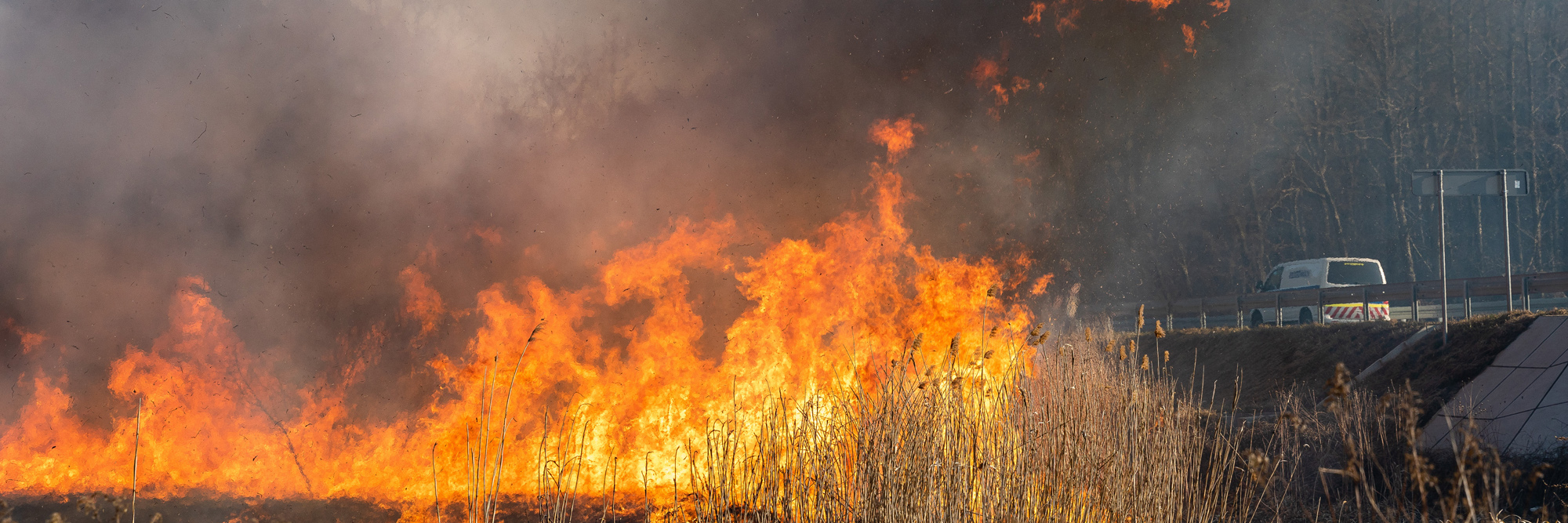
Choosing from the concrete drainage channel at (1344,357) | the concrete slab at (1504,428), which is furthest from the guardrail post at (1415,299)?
the concrete slab at (1504,428)

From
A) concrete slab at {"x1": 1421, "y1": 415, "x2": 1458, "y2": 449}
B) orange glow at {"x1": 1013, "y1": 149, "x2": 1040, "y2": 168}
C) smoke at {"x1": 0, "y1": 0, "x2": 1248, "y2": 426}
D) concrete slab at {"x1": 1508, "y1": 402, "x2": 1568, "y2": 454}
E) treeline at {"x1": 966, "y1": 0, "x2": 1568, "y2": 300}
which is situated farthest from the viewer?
treeline at {"x1": 966, "y1": 0, "x2": 1568, "y2": 300}

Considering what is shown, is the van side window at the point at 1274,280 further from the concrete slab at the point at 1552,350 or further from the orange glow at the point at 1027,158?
the orange glow at the point at 1027,158

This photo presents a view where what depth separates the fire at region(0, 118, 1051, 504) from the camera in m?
6.56

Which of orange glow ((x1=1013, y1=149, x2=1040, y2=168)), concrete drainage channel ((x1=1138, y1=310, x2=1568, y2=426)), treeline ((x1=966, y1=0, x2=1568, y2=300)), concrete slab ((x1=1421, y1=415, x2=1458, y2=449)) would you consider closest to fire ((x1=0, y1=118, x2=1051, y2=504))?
orange glow ((x1=1013, y1=149, x2=1040, y2=168))

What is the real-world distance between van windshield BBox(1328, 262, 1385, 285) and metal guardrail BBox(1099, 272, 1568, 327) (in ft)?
4.91

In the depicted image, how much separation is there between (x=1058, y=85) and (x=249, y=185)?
758 centimetres

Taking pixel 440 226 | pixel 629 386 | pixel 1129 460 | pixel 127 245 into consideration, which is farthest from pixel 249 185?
pixel 1129 460

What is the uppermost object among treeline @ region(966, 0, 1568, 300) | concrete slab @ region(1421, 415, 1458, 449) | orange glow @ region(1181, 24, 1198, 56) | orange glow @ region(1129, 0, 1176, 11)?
treeline @ region(966, 0, 1568, 300)

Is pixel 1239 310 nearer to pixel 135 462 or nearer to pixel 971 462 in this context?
pixel 971 462

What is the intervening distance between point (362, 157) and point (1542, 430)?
9157mm

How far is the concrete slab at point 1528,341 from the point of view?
312 inches

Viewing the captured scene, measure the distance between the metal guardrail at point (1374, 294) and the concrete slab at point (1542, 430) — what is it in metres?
4.43

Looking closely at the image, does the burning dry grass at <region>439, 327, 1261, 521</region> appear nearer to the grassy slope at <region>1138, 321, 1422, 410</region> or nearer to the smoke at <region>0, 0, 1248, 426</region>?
the smoke at <region>0, 0, 1248, 426</region>

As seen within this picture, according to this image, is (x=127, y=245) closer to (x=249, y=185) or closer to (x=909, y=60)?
(x=249, y=185)
